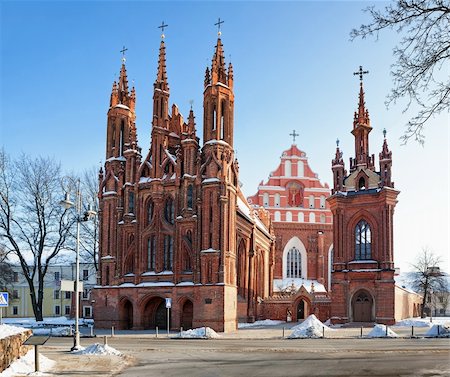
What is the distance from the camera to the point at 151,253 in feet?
143

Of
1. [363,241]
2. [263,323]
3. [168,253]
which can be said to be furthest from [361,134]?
[168,253]

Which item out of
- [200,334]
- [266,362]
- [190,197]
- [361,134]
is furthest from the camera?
[361,134]

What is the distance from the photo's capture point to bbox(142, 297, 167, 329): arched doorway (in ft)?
141

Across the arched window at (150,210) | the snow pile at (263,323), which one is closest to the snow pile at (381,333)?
the snow pile at (263,323)

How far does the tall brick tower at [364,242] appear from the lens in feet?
155

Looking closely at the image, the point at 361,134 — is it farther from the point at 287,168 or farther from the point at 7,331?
the point at 7,331

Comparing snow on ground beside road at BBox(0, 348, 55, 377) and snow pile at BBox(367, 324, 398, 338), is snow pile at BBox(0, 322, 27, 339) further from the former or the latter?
snow pile at BBox(367, 324, 398, 338)

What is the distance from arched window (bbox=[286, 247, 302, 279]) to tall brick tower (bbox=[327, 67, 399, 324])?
1797 cm

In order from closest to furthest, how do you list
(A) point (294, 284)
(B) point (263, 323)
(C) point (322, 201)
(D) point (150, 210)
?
(D) point (150, 210)
(B) point (263, 323)
(A) point (294, 284)
(C) point (322, 201)

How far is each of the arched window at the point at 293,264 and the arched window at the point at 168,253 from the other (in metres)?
27.4

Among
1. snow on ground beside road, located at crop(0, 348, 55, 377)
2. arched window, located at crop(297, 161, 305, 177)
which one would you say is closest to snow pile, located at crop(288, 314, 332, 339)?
snow on ground beside road, located at crop(0, 348, 55, 377)

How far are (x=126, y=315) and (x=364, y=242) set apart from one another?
2124cm

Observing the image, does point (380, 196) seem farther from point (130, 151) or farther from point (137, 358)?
point (137, 358)

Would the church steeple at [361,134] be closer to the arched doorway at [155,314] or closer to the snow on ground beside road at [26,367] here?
the arched doorway at [155,314]
